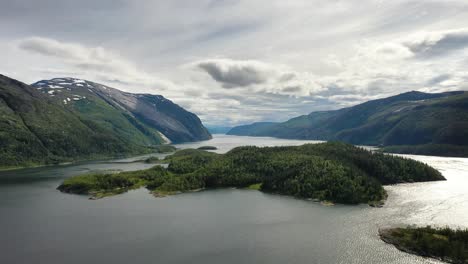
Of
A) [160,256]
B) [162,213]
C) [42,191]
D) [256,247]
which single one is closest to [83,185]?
[42,191]

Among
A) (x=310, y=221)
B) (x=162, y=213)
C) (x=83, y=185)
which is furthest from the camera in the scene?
(x=83, y=185)

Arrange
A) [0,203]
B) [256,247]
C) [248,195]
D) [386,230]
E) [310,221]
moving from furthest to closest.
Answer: [248,195], [0,203], [310,221], [386,230], [256,247]

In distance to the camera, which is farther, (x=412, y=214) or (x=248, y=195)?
(x=248, y=195)

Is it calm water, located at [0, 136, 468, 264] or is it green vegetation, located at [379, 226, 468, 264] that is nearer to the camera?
green vegetation, located at [379, 226, 468, 264]

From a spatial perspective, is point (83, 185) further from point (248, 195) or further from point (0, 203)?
point (248, 195)

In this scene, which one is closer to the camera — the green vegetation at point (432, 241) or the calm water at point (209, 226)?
the green vegetation at point (432, 241)
